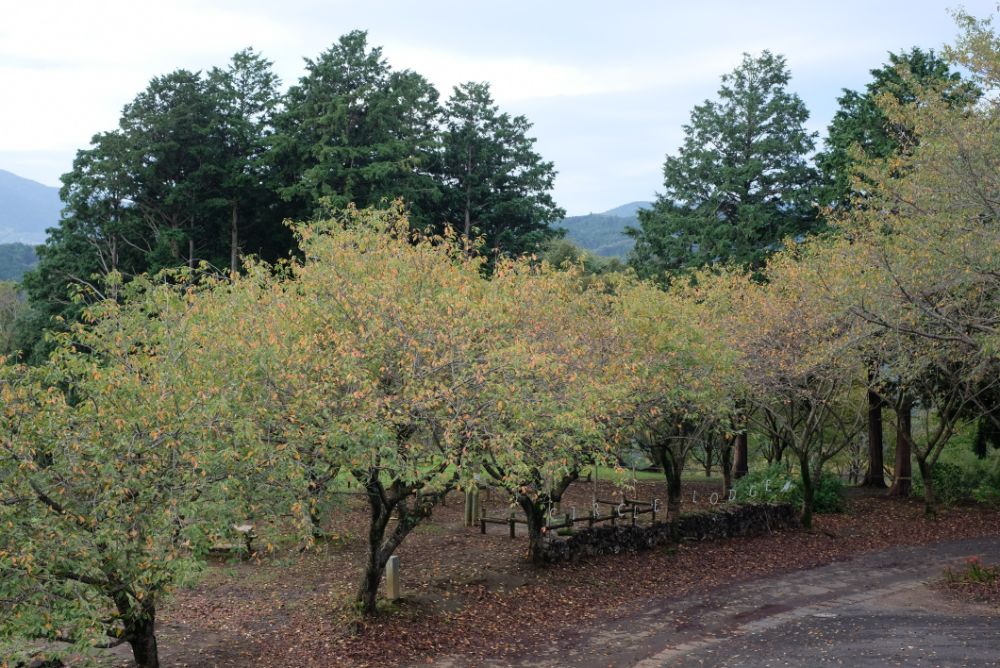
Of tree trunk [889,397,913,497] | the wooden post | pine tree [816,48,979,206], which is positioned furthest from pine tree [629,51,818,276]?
the wooden post

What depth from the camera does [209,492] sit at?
411 inches

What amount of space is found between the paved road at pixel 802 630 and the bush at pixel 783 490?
280 inches

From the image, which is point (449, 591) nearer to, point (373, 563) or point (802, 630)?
point (373, 563)

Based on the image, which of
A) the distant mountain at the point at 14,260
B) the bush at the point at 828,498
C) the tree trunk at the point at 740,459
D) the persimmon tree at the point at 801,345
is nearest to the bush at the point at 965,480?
the bush at the point at 828,498

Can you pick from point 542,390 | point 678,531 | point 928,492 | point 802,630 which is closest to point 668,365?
point 678,531

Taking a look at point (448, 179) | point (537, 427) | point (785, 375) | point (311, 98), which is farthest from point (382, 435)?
point (448, 179)

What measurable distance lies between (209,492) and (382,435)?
2.58m

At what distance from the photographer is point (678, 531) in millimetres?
23484

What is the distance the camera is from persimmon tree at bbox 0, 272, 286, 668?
898 cm

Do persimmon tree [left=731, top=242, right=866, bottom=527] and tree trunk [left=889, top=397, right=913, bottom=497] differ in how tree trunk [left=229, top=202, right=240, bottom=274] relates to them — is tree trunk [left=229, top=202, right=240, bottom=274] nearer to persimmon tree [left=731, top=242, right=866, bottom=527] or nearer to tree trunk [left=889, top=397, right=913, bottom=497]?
persimmon tree [left=731, top=242, right=866, bottom=527]

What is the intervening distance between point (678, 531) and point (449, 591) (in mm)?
8443

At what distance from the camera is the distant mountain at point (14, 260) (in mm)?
112000

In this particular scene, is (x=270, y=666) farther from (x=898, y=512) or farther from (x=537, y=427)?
(x=898, y=512)

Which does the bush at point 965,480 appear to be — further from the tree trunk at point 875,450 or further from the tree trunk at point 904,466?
the tree trunk at point 875,450
